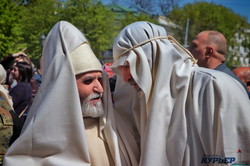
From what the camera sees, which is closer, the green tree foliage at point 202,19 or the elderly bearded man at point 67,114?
the elderly bearded man at point 67,114

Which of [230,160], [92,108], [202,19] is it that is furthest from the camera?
[202,19]

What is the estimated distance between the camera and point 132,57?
2.81m

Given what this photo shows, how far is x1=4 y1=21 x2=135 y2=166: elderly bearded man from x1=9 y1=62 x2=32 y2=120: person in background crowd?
2.70 metres

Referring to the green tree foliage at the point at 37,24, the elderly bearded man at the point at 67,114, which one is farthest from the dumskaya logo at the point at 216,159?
the green tree foliage at the point at 37,24

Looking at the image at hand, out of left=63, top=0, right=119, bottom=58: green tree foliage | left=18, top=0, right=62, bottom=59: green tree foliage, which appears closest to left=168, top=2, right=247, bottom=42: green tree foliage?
left=63, top=0, right=119, bottom=58: green tree foliage

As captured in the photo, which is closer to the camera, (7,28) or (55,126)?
(55,126)

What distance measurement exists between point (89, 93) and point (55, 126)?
446mm

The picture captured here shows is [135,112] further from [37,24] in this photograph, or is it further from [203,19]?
[203,19]

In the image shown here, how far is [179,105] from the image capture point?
2.64m

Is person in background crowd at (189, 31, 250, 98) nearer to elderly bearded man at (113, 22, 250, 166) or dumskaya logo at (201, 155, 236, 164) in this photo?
elderly bearded man at (113, 22, 250, 166)

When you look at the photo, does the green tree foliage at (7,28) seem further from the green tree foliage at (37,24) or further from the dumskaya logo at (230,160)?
the green tree foliage at (37,24)

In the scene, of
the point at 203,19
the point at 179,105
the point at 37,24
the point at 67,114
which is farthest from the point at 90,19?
the point at 179,105

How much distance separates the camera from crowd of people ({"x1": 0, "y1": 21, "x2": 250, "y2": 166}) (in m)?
2.53

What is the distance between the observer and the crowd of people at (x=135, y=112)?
2531 millimetres
